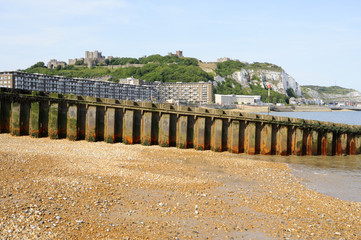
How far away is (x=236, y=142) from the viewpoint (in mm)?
20281

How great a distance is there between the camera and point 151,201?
9812 mm

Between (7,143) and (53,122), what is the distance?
313 cm

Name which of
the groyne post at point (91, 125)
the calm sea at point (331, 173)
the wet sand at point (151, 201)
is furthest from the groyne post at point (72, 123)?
the calm sea at point (331, 173)

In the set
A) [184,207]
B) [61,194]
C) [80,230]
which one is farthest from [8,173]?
[184,207]

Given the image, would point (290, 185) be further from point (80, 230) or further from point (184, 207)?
point (80, 230)

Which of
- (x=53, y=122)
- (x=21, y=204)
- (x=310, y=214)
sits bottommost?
(x=310, y=214)

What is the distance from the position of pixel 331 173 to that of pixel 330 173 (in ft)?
0.21

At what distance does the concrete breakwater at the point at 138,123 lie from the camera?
19.4 meters

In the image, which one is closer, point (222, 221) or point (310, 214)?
point (222, 221)

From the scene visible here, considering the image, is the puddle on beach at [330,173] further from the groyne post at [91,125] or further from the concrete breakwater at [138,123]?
the groyne post at [91,125]

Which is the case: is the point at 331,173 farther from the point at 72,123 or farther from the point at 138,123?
the point at 72,123

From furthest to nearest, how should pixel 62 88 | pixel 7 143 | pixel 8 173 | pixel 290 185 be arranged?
1. pixel 62 88
2. pixel 7 143
3. pixel 290 185
4. pixel 8 173

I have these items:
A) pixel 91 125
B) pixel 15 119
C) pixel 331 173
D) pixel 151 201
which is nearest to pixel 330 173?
pixel 331 173

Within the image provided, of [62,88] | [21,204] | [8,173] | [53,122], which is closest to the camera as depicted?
[21,204]
